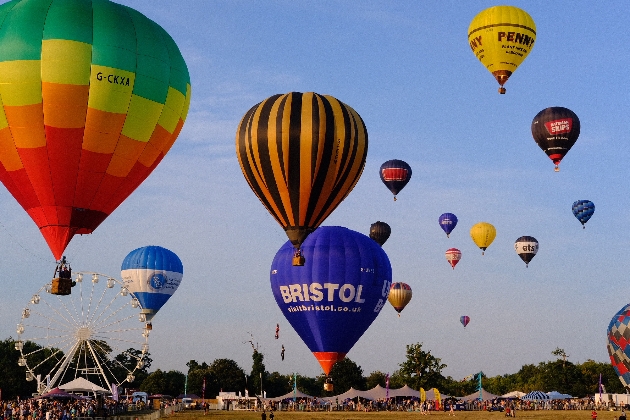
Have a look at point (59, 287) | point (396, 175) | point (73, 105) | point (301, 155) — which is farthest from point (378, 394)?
point (73, 105)

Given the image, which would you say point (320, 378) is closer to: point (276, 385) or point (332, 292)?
point (276, 385)

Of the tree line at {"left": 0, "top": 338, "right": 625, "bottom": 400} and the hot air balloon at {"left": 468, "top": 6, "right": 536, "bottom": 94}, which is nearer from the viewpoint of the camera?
the hot air balloon at {"left": 468, "top": 6, "right": 536, "bottom": 94}

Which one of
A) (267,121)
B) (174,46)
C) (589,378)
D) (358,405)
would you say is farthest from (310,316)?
A: (589,378)

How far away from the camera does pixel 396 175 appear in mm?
58375

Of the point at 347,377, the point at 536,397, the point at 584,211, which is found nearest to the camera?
the point at 584,211

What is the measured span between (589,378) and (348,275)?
274 feet

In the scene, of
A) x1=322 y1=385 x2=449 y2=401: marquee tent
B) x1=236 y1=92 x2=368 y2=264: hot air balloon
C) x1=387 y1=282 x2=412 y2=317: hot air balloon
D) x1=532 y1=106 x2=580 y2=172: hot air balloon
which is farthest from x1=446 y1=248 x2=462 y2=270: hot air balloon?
x1=236 y1=92 x2=368 y2=264: hot air balloon

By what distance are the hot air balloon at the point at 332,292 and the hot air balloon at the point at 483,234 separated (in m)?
28.4

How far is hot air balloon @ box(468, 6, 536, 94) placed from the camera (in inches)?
1732

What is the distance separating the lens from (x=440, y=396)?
6794cm

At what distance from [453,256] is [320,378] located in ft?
110

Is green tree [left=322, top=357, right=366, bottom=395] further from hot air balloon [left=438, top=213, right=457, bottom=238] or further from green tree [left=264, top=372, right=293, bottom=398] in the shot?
hot air balloon [left=438, top=213, right=457, bottom=238]

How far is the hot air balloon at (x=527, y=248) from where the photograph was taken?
A: 2709 inches

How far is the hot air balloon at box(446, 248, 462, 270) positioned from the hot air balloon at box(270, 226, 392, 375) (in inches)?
1283
